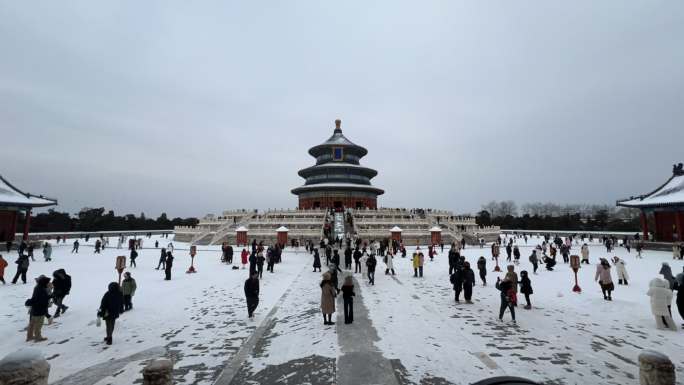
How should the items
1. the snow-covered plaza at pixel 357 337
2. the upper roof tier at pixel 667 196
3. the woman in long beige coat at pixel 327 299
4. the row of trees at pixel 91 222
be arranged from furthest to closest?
the row of trees at pixel 91 222 → the upper roof tier at pixel 667 196 → the woman in long beige coat at pixel 327 299 → the snow-covered plaza at pixel 357 337

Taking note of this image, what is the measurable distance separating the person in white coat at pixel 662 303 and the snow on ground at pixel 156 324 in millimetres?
10491

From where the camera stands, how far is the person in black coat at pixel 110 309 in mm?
7465

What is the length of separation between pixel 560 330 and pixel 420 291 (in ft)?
17.4

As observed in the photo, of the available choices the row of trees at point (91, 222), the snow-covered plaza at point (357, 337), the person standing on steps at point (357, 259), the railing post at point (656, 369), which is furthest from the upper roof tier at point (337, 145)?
the railing post at point (656, 369)

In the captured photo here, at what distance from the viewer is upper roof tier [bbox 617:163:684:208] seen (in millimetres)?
30517

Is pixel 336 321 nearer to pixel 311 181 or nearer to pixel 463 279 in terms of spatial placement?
pixel 463 279

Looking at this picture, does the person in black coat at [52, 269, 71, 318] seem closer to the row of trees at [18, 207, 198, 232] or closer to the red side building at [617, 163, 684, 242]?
the red side building at [617, 163, 684, 242]

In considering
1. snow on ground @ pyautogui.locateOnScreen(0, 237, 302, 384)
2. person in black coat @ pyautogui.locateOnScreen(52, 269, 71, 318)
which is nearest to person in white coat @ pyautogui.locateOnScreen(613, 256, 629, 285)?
snow on ground @ pyautogui.locateOnScreen(0, 237, 302, 384)

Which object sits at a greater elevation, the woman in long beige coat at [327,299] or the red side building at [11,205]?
the red side building at [11,205]

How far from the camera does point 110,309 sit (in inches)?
299

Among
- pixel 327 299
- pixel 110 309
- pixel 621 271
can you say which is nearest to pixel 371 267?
pixel 327 299

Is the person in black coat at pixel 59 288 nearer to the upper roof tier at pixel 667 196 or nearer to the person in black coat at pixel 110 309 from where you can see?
the person in black coat at pixel 110 309

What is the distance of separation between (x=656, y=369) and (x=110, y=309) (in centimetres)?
999

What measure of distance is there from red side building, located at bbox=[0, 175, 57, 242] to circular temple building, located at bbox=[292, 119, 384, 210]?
111ft
